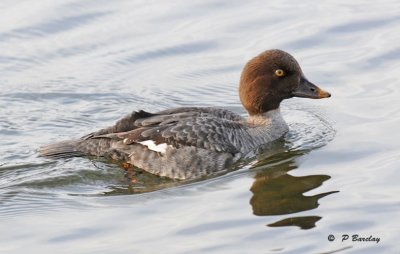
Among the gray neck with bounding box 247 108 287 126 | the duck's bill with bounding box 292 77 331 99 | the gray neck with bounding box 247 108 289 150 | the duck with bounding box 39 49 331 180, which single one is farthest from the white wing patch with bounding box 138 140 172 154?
the duck's bill with bounding box 292 77 331 99

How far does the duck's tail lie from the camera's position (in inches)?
493

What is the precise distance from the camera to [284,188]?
37.4 feet

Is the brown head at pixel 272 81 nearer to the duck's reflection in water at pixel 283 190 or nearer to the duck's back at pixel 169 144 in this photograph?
the duck's back at pixel 169 144

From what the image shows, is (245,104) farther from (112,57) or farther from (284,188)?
(112,57)

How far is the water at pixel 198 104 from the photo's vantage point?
10.1 meters

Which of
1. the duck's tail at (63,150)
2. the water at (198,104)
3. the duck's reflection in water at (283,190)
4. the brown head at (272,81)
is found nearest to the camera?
the water at (198,104)

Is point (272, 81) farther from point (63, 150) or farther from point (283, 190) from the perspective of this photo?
point (63, 150)

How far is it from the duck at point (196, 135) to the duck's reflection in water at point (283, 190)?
50cm

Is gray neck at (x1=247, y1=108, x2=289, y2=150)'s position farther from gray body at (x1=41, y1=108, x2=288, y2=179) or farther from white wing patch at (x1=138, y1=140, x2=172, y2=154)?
white wing patch at (x1=138, y1=140, x2=172, y2=154)

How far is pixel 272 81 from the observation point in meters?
13.1

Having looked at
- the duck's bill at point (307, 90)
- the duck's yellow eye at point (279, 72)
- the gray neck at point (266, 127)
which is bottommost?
the gray neck at point (266, 127)

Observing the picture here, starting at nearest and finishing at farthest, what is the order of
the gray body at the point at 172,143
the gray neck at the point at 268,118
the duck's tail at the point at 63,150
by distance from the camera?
the gray body at the point at 172,143, the duck's tail at the point at 63,150, the gray neck at the point at 268,118

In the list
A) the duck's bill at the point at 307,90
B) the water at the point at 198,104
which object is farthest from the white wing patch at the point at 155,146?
the duck's bill at the point at 307,90

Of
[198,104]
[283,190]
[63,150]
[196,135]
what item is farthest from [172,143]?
[198,104]
